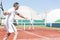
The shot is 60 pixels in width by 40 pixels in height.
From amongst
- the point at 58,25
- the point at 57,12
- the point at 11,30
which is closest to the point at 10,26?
the point at 11,30

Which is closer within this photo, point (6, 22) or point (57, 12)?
point (6, 22)

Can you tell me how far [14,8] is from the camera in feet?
29.3

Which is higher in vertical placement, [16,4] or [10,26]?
[16,4]

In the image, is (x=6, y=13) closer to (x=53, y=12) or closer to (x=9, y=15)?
(x=9, y=15)

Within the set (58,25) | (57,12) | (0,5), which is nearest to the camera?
(0,5)

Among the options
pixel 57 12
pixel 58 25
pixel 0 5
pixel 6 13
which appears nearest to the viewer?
pixel 6 13

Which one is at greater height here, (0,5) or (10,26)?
(0,5)

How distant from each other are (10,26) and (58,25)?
34291 mm

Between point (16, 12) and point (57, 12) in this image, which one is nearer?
point (16, 12)

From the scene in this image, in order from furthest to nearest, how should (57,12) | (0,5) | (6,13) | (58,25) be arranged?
(57,12), (58,25), (0,5), (6,13)

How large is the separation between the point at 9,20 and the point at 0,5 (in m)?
1.01

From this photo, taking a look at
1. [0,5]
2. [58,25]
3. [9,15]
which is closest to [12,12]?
[9,15]

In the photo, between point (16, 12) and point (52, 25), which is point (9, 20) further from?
point (52, 25)

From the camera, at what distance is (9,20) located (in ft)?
29.2
